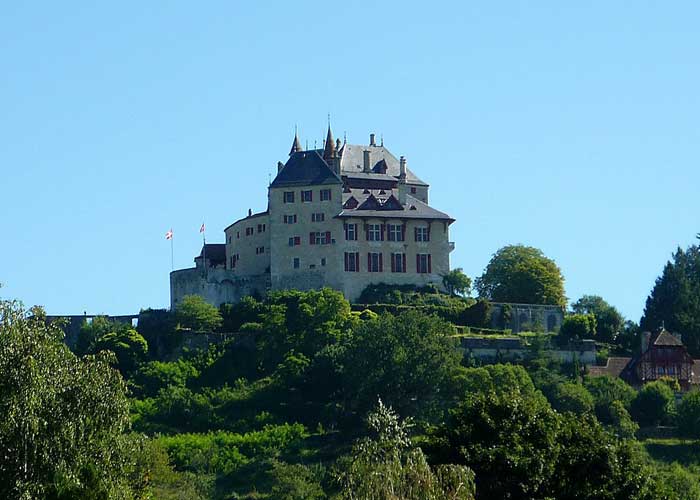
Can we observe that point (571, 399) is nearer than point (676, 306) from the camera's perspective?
Yes

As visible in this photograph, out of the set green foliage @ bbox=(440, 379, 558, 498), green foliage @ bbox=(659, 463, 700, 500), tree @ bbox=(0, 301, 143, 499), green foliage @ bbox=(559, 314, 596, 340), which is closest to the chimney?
green foliage @ bbox=(559, 314, 596, 340)

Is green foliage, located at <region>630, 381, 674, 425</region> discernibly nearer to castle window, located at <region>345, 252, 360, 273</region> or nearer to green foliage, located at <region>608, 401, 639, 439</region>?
green foliage, located at <region>608, 401, 639, 439</region>

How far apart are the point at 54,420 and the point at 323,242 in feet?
165

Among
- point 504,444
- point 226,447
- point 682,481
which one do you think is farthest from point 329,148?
point 504,444

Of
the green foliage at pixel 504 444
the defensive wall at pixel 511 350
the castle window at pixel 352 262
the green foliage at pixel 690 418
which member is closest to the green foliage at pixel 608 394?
the green foliage at pixel 690 418

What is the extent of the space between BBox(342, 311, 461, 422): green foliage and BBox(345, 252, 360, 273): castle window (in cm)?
994

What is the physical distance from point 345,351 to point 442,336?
4.48m

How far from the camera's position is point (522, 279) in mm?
99750

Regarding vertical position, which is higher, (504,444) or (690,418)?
(690,418)

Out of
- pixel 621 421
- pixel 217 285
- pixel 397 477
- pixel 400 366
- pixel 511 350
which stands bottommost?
pixel 397 477

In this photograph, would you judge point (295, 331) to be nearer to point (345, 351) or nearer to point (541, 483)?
point (345, 351)

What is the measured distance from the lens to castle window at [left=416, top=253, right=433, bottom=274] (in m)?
97.2

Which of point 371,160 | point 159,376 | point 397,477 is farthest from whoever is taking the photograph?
point 371,160

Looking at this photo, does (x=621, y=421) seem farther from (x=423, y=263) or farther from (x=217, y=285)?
(x=217, y=285)
